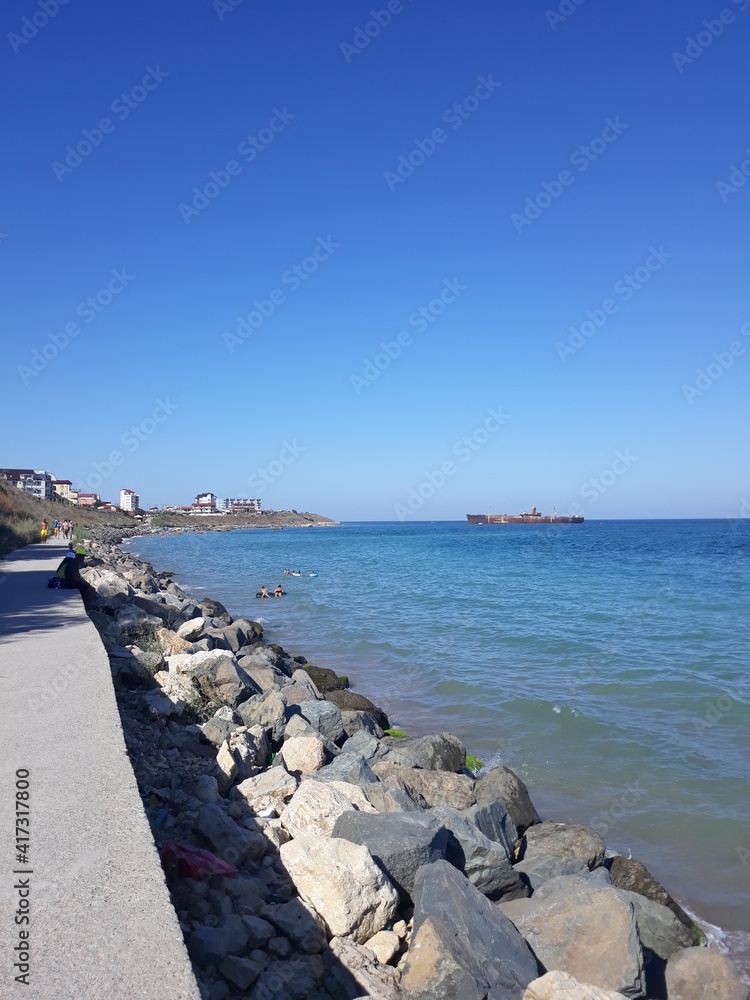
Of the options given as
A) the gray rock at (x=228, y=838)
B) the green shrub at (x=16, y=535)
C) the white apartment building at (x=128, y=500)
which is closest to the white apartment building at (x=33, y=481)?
the white apartment building at (x=128, y=500)

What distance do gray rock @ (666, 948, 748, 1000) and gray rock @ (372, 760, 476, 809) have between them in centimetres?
227

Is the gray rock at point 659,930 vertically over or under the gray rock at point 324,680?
under

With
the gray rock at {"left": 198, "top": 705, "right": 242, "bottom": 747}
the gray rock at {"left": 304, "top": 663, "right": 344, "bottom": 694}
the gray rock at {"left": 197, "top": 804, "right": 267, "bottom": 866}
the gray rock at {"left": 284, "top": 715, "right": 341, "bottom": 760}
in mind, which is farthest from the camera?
the gray rock at {"left": 304, "top": 663, "right": 344, "bottom": 694}

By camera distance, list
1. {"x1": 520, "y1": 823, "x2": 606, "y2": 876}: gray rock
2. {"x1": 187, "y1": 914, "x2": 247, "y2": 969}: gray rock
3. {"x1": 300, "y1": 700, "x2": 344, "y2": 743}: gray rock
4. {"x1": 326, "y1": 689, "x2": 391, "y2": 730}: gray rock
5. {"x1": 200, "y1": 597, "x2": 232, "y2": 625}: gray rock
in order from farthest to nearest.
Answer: {"x1": 200, "y1": 597, "x2": 232, "y2": 625}: gray rock < {"x1": 326, "y1": 689, "x2": 391, "y2": 730}: gray rock < {"x1": 300, "y1": 700, "x2": 344, "y2": 743}: gray rock < {"x1": 520, "y1": 823, "x2": 606, "y2": 876}: gray rock < {"x1": 187, "y1": 914, "x2": 247, "y2": 969}: gray rock

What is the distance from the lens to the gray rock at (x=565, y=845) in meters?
5.57

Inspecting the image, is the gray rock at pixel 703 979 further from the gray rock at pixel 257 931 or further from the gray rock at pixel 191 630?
the gray rock at pixel 191 630

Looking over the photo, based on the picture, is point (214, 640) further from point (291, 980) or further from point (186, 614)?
point (291, 980)

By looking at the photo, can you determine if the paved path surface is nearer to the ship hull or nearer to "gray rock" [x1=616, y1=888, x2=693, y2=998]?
"gray rock" [x1=616, y1=888, x2=693, y2=998]

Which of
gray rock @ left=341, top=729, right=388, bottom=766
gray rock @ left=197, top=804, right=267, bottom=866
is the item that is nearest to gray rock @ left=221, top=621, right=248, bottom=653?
gray rock @ left=341, top=729, right=388, bottom=766

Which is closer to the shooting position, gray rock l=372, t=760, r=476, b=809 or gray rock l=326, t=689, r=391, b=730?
gray rock l=372, t=760, r=476, b=809

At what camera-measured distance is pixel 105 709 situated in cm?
571

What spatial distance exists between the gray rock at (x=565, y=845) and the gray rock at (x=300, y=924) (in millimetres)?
2193

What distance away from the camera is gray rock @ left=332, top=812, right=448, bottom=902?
4.46m

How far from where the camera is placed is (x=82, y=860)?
340 cm
